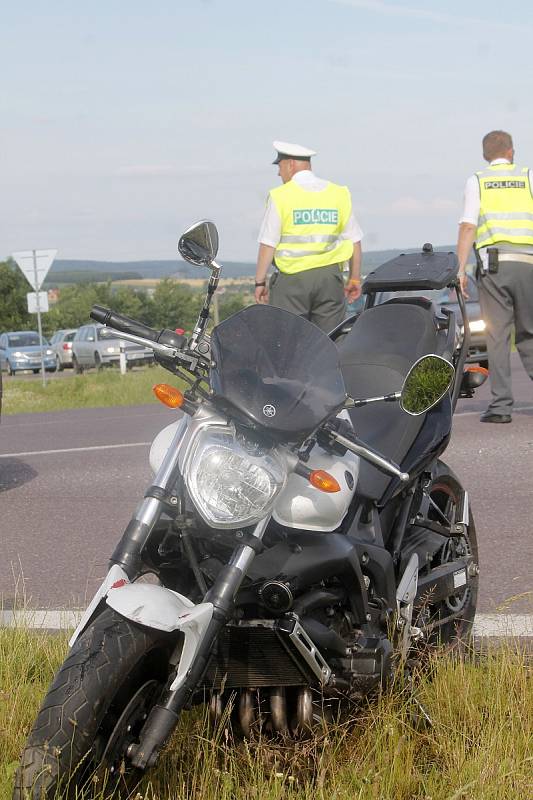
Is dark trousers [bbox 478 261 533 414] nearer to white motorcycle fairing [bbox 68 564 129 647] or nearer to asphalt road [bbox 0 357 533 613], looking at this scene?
asphalt road [bbox 0 357 533 613]

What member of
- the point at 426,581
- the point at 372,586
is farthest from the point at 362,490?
the point at 426,581

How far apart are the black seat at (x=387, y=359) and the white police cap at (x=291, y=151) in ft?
18.5

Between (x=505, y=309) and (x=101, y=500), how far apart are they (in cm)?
418

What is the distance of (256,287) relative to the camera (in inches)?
407

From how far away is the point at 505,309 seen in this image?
10.9 metres

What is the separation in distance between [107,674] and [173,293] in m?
99.7

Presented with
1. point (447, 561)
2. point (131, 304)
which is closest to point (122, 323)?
point (447, 561)

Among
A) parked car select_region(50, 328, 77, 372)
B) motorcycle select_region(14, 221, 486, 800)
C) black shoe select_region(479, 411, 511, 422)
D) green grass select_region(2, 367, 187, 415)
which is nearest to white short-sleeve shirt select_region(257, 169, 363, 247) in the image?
black shoe select_region(479, 411, 511, 422)

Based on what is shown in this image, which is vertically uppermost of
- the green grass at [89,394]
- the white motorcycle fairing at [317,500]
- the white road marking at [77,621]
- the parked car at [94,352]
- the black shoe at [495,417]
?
the white motorcycle fairing at [317,500]

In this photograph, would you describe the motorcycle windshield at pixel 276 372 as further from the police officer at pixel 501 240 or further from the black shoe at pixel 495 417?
the black shoe at pixel 495 417

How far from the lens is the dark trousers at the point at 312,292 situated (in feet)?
33.1

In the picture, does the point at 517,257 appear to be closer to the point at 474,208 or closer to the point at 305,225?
the point at 474,208

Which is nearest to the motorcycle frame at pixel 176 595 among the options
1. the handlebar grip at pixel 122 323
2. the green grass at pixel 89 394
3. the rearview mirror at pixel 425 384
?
the handlebar grip at pixel 122 323

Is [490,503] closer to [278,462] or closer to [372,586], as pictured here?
[372,586]
